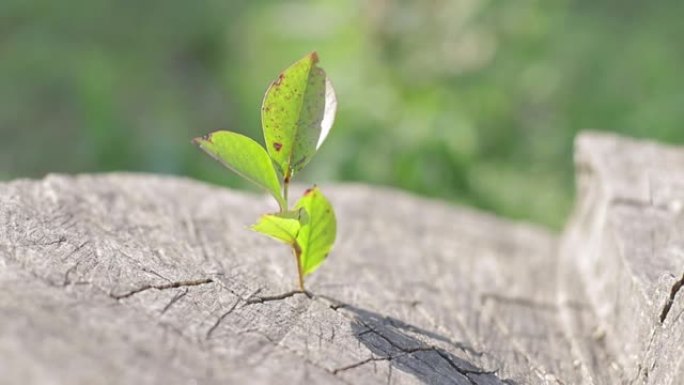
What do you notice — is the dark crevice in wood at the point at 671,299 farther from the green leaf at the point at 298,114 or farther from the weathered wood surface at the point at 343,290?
the green leaf at the point at 298,114

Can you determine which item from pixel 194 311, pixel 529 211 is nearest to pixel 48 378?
pixel 194 311

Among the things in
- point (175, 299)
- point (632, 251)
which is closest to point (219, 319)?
point (175, 299)

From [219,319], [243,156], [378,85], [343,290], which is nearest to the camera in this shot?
[219,319]

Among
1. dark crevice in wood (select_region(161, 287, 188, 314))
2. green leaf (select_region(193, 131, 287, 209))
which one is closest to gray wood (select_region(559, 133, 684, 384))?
green leaf (select_region(193, 131, 287, 209))

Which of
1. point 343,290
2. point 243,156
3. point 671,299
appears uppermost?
point 243,156

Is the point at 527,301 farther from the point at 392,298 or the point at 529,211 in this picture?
the point at 529,211

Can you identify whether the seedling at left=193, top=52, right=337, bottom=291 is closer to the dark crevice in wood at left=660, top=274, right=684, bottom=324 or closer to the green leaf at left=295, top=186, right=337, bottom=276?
the green leaf at left=295, top=186, right=337, bottom=276

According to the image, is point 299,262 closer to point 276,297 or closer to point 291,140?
point 276,297
